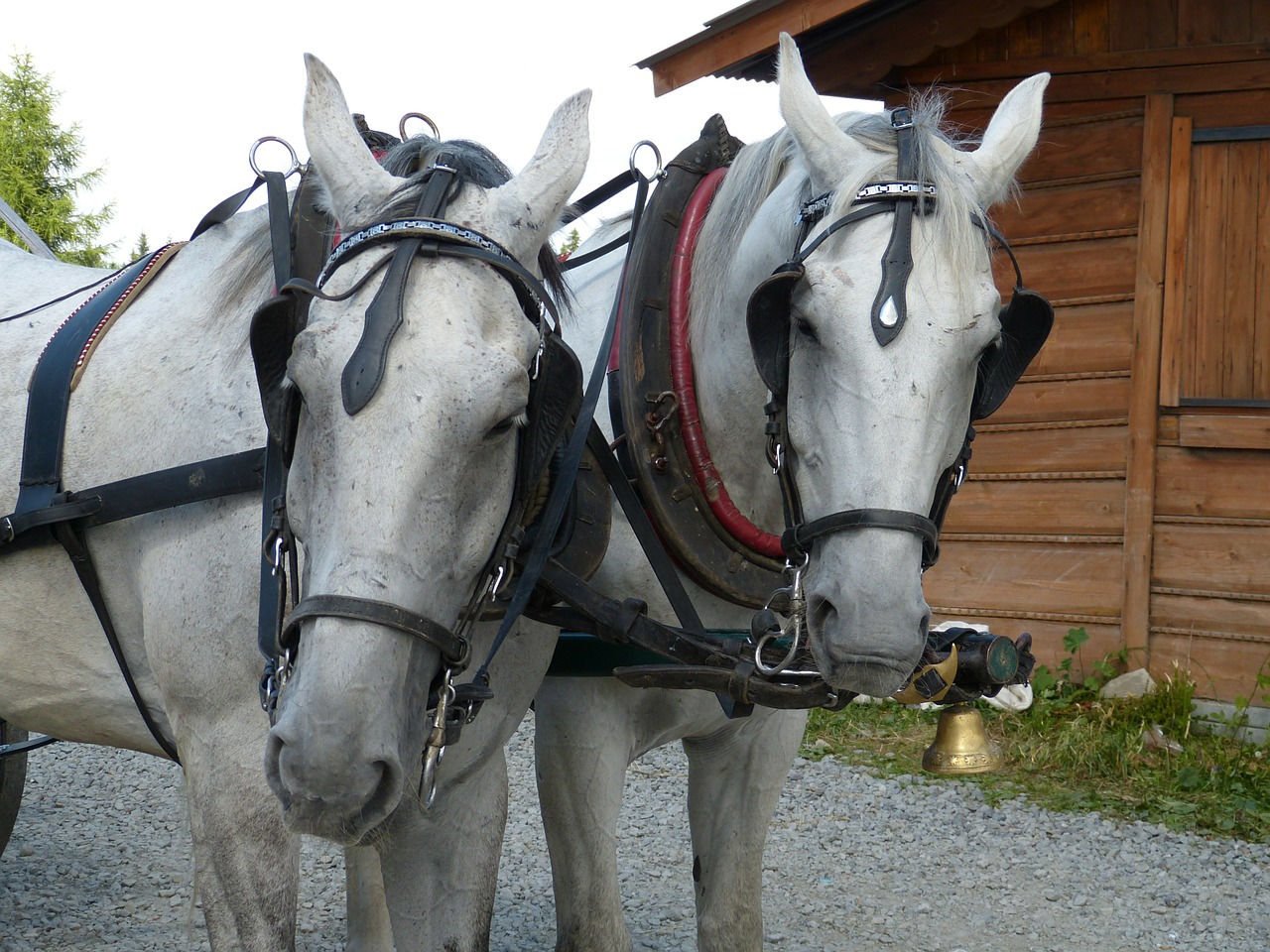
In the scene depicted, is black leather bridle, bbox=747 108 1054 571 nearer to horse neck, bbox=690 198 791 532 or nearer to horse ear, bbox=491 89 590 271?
horse neck, bbox=690 198 791 532

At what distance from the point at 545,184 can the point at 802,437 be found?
0.53 meters

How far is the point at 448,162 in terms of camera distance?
1674mm

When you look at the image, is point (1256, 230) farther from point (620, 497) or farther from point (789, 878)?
point (620, 497)

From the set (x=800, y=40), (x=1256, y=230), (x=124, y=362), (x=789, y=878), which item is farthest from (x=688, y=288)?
(x=1256, y=230)

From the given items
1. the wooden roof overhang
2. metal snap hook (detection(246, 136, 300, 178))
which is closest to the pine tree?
the wooden roof overhang

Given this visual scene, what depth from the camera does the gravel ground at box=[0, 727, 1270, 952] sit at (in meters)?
3.46

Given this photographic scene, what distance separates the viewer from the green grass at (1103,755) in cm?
433

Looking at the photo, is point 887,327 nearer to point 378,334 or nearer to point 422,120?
point 378,334

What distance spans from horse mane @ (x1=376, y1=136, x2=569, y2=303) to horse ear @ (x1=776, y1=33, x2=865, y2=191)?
0.45 m

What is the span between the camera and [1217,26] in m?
4.87

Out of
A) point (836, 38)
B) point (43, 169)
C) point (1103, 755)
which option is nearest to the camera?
point (1103, 755)

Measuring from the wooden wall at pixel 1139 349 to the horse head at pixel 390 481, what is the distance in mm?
3814

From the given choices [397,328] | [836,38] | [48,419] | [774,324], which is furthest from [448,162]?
[836,38]

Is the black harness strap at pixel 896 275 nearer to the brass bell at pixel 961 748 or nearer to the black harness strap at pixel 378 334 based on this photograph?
the black harness strap at pixel 378 334
